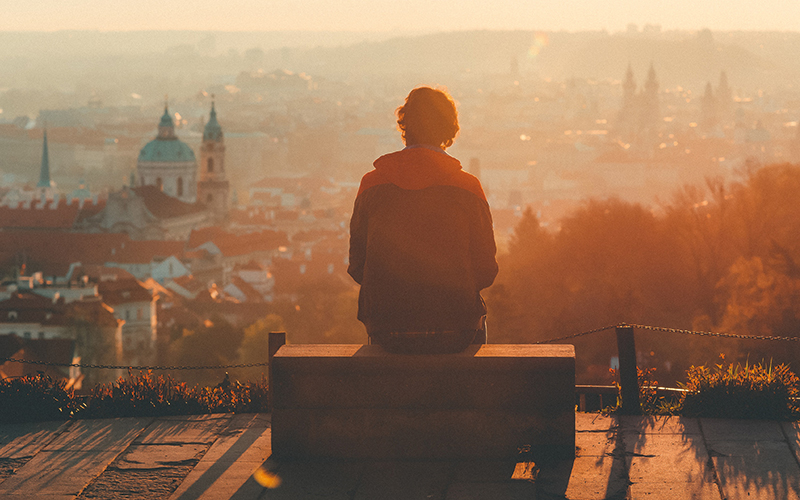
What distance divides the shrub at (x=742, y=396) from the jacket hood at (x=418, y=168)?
1.47 meters

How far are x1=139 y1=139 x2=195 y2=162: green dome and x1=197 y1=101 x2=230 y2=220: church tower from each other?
7.80ft

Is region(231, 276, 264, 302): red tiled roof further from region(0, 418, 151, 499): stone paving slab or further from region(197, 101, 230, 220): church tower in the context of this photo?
region(0, 418, 151, 499): stone paving slab

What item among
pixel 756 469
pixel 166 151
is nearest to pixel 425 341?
pixel 756 469

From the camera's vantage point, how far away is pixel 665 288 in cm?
2392

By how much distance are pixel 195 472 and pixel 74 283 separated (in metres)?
39.7

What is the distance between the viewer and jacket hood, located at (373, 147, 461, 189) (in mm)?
4090

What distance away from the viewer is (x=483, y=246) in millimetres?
4113

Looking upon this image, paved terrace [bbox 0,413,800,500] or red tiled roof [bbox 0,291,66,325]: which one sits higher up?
paved terrace [bbox 0,413,800,500]

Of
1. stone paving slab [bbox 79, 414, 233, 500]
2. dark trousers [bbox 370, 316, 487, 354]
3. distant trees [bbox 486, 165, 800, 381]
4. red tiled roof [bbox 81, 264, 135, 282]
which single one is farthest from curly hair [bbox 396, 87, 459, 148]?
red tiled roof [bbox 81, 264, 135, 282]

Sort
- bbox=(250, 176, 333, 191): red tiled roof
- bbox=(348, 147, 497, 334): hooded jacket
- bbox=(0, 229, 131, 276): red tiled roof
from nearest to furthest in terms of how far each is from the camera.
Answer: bbox=(348, 147, 497, 334): hooded jacket
bbox=(0, 229, 131, 276): red tiled roof
bbox=(250, 176, 333, 191): red tiled roof

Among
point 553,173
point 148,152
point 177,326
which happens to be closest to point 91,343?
point 177,326

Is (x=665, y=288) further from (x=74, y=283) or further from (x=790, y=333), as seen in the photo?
(x=74, y=283)

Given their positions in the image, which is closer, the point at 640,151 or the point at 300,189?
the point at 300,189

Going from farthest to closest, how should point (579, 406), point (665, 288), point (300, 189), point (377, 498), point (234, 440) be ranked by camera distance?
point (300, 189)
point (665, 288)
point (579, 406)
point (234, 440)
point (377, 498)
